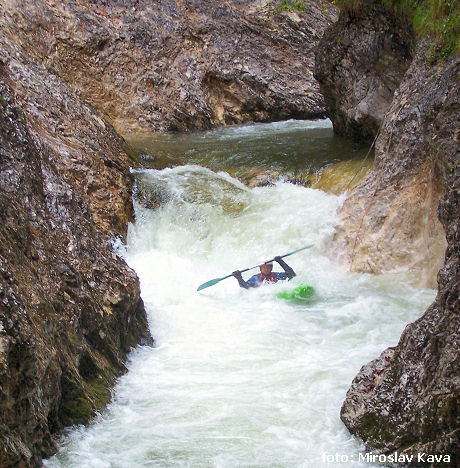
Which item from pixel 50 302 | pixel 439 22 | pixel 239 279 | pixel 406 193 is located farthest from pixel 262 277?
pixel 439 22

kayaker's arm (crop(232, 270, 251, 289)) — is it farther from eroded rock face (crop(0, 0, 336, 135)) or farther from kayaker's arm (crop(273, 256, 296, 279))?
eroded rock face (crop(0, 0, 336, 135))

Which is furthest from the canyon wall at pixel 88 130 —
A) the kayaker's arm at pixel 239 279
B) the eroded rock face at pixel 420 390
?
the eroded rock face at pixel 420 390

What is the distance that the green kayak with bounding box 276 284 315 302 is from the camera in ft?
21.0

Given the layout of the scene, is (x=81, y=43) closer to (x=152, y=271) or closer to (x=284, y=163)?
(x=284, y=163)

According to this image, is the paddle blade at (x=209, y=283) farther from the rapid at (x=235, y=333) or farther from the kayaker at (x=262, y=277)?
the kayaker at (x=262, y=277)

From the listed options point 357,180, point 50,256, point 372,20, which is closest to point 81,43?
point 372,20

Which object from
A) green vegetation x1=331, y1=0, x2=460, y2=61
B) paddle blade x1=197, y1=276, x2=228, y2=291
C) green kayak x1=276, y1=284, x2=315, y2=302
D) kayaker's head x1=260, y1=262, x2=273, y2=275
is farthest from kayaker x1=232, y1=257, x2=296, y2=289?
green vegetation x1=331, y1=0, x2=460, y2=61

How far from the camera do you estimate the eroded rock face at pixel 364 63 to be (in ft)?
28.8

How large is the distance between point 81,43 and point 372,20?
6.16 meters

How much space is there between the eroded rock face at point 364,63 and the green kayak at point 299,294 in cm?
379

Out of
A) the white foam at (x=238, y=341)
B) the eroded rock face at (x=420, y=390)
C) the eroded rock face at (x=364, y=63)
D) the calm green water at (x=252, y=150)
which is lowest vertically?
the white foam at (x=238, y=341)

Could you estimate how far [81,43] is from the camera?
40.4 ft

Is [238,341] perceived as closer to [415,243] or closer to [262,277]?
[262,277]

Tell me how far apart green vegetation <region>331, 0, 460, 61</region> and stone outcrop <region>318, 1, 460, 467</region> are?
0.51 ft
